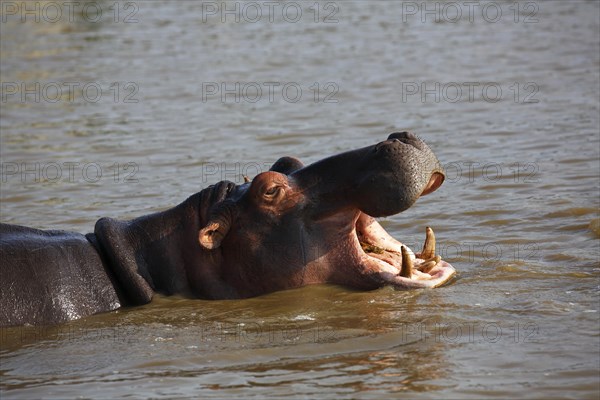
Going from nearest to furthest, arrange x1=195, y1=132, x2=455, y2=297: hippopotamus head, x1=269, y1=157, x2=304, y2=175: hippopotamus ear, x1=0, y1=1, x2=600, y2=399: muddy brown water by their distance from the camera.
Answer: x1=0, y1=1, x2=600, y2=399: muddy brown water, x1=195, y1=132, x2=455, y2=297: hippopotamus head, x1=269, y1=157, x2=304, y2=175: hippopotamus ear

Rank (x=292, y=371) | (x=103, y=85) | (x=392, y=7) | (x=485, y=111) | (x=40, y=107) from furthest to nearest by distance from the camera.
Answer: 1. (x=392, y=7)
2. (x=103, y=85)
3. (x=40, y=107)
4. (x=485, y=111)
5. (x=292, y=371)

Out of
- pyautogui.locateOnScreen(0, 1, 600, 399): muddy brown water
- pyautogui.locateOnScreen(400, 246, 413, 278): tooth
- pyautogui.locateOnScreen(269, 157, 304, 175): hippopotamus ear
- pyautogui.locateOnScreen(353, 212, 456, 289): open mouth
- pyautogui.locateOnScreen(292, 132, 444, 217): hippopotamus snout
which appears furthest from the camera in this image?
pyautogui.locateOnScreen(269, 157, 304, 175): hippopotamus ear

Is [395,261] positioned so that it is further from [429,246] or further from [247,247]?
[247,247]

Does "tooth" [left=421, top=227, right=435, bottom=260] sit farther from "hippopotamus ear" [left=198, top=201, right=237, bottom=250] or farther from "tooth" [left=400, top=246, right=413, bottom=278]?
"hippopotamus ear" [left=198, top=201, right=237, bottom=250]

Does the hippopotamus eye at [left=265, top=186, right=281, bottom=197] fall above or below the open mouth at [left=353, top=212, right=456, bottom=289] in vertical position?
above

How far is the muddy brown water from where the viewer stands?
5.78 metres

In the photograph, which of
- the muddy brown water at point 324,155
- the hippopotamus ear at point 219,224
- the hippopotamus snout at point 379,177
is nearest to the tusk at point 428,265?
the muddy brown water at point 324,155

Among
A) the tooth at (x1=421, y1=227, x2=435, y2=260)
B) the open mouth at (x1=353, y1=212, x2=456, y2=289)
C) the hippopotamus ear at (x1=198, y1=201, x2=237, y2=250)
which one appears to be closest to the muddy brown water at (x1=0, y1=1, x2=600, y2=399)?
the open mouth at (x1=353, y1=212, x2=456, y2=289)

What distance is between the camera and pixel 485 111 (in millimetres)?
12594

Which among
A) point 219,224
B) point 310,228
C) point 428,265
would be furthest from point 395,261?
point 219,224

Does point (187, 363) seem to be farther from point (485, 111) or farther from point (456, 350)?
point (485, 111)

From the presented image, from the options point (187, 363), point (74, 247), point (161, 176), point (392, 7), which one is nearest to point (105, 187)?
point (161, 176)

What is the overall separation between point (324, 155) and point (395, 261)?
4115 millimetres

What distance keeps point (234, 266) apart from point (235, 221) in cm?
28
